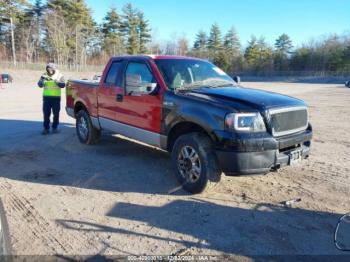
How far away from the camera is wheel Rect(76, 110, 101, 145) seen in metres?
8.02

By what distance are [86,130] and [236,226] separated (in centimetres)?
497

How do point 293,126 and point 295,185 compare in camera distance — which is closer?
point 293,126

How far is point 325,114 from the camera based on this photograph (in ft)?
47.3

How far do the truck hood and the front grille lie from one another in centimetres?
9

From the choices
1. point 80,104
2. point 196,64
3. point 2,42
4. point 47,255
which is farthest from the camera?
point 2,42

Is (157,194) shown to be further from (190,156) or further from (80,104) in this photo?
(80,104)

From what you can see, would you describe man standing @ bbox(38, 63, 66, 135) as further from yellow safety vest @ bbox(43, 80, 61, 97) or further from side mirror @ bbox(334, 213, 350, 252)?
side mirror @ bbox(334, 213, 350, 252)

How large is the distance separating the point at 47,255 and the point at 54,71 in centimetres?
690

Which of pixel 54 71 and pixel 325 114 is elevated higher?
pixel 54 71

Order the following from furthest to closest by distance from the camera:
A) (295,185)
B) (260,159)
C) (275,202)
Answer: (295,185) → (275,202) → (260,159)

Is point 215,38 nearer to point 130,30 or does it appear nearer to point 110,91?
point 130,30

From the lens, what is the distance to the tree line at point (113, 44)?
214 ft

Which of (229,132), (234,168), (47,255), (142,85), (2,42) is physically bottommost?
(47,255)

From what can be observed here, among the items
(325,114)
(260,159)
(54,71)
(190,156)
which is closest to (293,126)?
(260,159)
